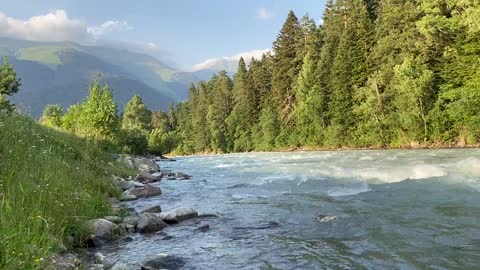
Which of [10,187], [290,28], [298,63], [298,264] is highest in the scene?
[290,28]

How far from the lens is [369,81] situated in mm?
49688

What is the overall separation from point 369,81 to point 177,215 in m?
43.9

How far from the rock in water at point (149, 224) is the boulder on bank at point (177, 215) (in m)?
0.40

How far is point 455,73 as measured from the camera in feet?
132

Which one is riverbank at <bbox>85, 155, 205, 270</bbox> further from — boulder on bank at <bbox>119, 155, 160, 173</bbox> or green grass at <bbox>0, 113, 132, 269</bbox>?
boulder on bank at <bbox>119, 155, 160, 173</bbox>

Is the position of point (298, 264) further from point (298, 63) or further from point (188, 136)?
point (188, 136)

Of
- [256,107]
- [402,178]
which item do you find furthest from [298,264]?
[256,107]

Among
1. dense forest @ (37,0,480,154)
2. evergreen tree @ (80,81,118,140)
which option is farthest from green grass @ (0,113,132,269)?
evergreen tree @ (80,81,118,140)

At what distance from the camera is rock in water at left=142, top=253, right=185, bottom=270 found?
6.37 m

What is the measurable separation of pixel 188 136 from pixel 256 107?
1296 inches

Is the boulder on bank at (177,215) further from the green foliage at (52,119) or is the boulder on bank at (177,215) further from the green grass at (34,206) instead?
the green foliage at (52,119)

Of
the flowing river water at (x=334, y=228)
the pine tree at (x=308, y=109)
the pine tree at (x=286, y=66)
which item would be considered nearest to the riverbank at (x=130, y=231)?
the flowing river water at (x=334, y=228)

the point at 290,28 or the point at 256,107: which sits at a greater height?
the point at 290,28

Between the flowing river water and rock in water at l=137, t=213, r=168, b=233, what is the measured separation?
35 centimetres
